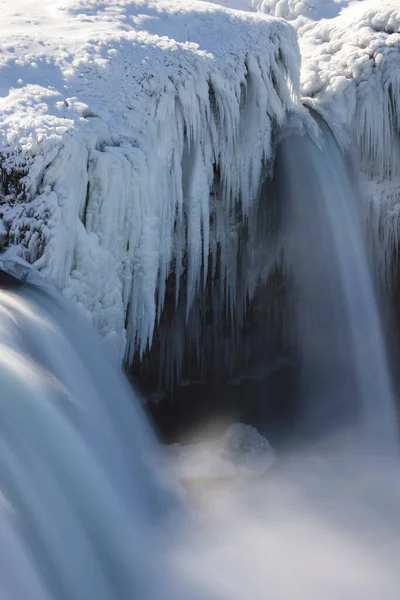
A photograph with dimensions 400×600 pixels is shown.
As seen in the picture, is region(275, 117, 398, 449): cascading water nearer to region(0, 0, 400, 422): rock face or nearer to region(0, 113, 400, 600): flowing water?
region(0, 113, 400, 600): flowing water

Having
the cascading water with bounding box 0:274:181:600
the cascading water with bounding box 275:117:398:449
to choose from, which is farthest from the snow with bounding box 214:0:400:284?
the cascading water with bounding box 0:274:181:600

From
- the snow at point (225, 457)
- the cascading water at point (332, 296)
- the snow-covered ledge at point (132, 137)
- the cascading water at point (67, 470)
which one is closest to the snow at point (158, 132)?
the snow-covered ledge at point (132, 137)

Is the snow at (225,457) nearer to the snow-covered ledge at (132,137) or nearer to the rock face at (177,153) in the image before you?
the rock face at (177,153)

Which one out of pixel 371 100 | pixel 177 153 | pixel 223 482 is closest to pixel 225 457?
pixel 223 482

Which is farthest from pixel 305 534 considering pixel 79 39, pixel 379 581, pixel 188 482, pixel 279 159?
pixel 79 39

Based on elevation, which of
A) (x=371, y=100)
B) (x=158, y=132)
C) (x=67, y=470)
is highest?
(x=371, y=100)

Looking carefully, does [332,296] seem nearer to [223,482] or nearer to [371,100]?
[371,100]

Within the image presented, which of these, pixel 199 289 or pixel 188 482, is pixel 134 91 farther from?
pixel 188 482
